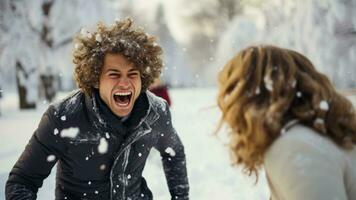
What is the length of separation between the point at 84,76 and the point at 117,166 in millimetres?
607

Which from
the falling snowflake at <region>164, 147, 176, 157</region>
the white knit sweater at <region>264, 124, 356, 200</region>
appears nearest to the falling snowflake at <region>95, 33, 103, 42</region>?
the falling snowflake at <region>164, 147, 176, 157</region>

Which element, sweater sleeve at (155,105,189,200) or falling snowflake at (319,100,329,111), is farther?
sweater sleeve at (155,105,189,200)

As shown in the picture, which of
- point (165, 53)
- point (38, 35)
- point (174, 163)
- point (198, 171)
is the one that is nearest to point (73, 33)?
point (38, 35)

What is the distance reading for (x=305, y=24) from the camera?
55.8ft

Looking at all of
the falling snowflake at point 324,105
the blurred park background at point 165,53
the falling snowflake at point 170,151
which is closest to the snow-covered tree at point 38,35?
the blurred park background at point 165,53

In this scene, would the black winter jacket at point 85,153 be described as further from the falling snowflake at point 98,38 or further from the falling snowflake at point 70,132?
the falling snowflake at point 98,38

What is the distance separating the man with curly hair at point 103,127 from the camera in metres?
2.76

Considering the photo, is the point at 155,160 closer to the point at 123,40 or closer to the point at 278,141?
the point at 123,40

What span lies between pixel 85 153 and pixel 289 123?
4.80 ft

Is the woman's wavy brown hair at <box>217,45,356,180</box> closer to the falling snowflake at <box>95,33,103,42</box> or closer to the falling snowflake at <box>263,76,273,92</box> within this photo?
the falling snowflake at <box>263,76,273,92</box>

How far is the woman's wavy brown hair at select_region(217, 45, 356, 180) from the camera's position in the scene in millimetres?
1766

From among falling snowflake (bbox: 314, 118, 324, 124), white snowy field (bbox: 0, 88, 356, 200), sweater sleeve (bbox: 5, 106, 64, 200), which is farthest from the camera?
white snowy field (bbox: 0, 88, 356, 200)

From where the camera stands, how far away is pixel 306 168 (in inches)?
62.9

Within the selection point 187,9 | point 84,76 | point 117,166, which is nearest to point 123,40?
point 84,76
